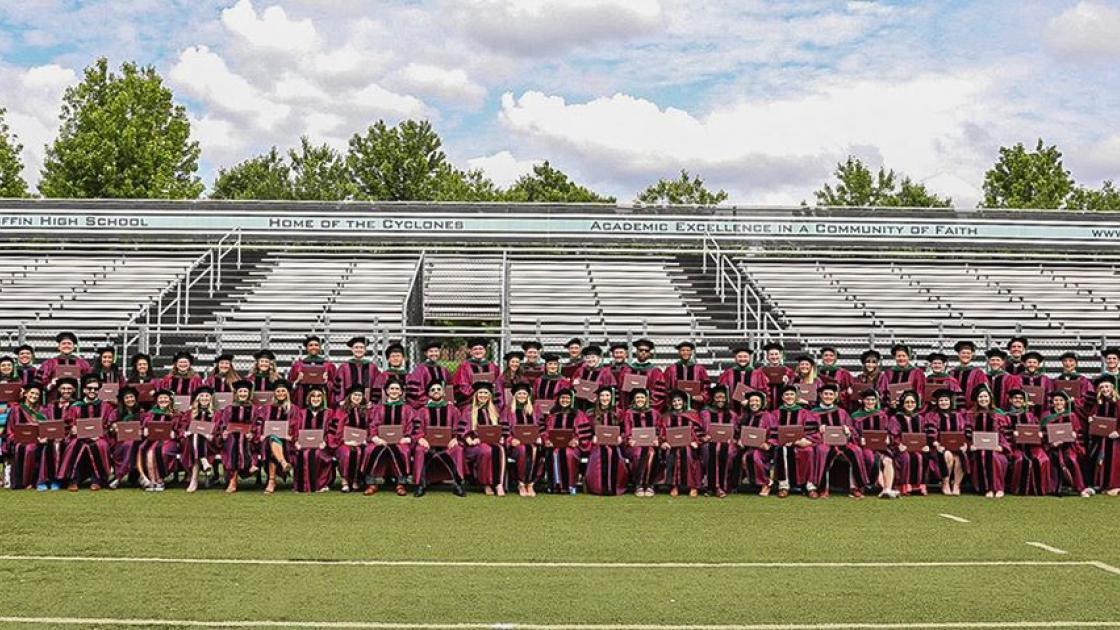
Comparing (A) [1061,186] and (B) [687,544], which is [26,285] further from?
(A) [1061,186]

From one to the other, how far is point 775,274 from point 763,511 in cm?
1410

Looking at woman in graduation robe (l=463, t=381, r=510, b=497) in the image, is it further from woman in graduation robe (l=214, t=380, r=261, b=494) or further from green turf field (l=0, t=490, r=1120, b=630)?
woman in graduation robe (l=214, t=380, r=261, b=494)

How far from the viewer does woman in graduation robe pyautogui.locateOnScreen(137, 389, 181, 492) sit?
11609 millimetres

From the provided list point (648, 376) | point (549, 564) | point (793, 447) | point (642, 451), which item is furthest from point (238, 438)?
point (793, 447)

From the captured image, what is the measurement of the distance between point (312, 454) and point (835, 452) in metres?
5.79

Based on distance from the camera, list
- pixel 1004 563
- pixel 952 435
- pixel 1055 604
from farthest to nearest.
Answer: pixel 952 435, pixel 1004 563, pixel 1055 604

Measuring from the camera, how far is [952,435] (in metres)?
12.0

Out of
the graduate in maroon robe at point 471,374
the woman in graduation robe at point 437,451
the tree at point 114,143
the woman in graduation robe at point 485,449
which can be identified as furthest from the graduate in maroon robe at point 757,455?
the tree at point 114,143

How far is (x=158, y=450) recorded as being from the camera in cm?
1173

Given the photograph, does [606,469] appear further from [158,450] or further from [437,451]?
[158,450]

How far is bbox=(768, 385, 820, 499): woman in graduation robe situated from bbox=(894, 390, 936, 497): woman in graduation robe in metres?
1.00

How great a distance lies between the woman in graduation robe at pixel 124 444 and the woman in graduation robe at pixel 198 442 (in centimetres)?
51

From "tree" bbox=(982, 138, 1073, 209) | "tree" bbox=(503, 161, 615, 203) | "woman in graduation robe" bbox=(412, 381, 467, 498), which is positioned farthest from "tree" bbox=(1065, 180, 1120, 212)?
"woman in graduation robe" bbox=(412, 381, 467, 498)

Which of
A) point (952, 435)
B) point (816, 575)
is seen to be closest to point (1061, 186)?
point (952, 435)
